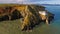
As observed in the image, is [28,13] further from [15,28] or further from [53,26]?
[53,26]

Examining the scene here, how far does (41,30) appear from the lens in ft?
12.5

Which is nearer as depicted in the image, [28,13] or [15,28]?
[15,28]

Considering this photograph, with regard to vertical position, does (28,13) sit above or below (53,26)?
above

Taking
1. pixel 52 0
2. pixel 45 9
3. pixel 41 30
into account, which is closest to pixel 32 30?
pixel 41 30

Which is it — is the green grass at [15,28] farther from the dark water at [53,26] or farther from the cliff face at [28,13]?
the cliff face at [28,13]

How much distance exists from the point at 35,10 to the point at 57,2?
79cm

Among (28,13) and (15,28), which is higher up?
(28,13)

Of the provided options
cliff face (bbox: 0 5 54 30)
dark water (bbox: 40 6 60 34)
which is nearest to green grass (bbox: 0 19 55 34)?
dark water (bbox: 40 6 60 34)

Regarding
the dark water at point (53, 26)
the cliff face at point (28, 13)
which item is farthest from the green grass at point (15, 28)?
the cliff face at point (28, 13)

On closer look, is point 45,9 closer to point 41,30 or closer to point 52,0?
point 52,0

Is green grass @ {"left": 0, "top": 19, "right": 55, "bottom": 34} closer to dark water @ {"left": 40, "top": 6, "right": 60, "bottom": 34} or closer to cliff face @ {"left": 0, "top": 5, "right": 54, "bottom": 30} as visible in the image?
dark water @ {"left": 40, "top": 6, "right": 60, "bottom": 34}

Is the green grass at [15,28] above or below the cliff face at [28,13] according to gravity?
below

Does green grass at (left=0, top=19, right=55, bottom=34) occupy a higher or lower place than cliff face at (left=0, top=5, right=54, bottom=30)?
lower

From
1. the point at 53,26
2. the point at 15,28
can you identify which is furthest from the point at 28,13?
the point at 53,26
